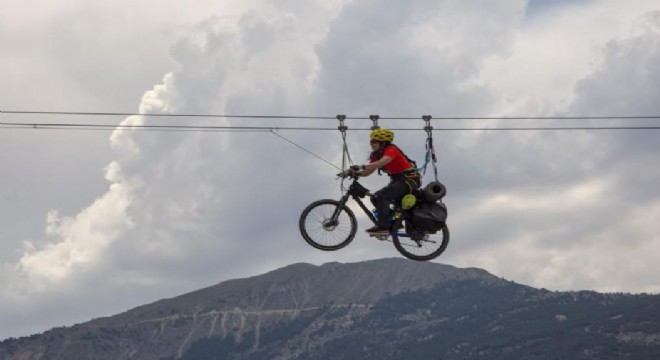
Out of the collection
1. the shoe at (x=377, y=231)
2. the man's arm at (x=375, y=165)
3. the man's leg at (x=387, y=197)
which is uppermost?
the man's arm at (x=375, y=165)

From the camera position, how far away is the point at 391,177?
128ft

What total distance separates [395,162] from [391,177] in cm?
75

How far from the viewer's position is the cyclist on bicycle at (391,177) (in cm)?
3797

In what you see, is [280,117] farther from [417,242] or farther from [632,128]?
[632,128]

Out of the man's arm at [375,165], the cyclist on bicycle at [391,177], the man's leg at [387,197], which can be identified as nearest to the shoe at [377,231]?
the cyclist on bicycle at [391,177]

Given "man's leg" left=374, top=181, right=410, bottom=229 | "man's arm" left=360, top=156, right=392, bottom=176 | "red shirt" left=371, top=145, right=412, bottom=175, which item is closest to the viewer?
"man's arm" left=360, top=156, right=392, bottom=176

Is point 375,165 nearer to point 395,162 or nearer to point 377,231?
point 395,162

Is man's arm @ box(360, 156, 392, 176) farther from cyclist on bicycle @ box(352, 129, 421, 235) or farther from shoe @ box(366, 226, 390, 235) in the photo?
shoe @ box(366, 226, 390, 235)

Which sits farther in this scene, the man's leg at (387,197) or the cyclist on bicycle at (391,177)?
the man's leg at (387,197)

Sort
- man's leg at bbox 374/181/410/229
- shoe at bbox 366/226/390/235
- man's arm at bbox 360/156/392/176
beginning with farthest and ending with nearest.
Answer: shoe at bbox 366/226/390/235 → man's leg at bbox 374/181/410/229 → man's arm at bbox 360/156/392/176

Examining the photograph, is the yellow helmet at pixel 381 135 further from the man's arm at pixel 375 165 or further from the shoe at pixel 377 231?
the shoe at pixel 377 231

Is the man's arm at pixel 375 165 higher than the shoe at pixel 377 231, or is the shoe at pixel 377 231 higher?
the man's arm at pixel 375 165

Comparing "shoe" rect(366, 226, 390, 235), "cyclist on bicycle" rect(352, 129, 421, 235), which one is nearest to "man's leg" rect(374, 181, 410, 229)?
"cyclist on bicycle" rect(352, 129, 421, 235)

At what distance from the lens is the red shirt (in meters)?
37.9
